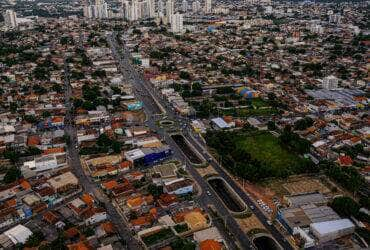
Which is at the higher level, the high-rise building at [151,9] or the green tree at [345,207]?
the high-rise building at [151,9]

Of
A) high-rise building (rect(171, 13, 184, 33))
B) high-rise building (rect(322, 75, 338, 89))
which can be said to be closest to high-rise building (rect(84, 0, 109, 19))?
high-rise building (rect(171, 13, 184, 33))

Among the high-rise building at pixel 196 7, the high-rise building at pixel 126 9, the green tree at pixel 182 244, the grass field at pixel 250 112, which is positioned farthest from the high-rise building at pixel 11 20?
the green tree at pixel 182 244

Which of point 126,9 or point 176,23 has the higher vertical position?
point 126,9

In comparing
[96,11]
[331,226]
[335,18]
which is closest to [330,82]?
[331,226]

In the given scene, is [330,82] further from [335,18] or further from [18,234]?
[335,18]

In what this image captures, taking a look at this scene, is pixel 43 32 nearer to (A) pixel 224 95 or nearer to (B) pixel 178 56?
(B) pixel 178 56

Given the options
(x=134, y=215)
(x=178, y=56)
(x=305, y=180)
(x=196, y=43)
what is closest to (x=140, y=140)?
(x=134, y=215)

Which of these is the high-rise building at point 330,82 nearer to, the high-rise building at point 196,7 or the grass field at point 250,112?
the grass field at point 250,112

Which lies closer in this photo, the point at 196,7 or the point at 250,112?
the point at 250,112

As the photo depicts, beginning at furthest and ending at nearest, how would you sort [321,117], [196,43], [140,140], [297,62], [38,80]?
1. [196,43]
2. [297,62]
3. [38,80]
4. [321,117]
5. [140,140]
